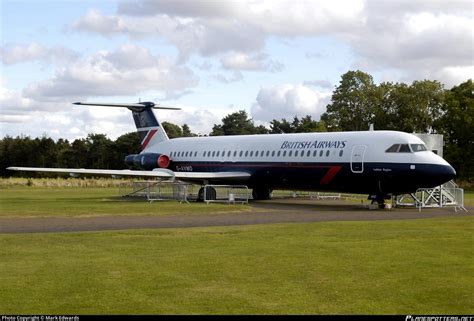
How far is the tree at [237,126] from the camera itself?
121 metres

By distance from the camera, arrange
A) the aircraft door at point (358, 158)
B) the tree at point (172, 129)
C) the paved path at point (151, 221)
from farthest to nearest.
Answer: the tree at point (172, 129) < the aircraft door at point (358, 158) < the paved path at point (151, 221)

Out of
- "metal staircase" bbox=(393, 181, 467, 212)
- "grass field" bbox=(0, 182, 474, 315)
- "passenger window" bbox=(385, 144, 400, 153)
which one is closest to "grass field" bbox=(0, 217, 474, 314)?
"grass field" bbox=(0, 182, 474, 315)

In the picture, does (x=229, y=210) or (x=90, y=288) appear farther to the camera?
(x=229, y=210)

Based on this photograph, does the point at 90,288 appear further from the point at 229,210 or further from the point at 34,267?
the point at 229,210

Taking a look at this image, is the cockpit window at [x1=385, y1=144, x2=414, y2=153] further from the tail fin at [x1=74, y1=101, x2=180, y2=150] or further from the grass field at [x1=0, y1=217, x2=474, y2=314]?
the tail fin at [x1=74, y1=101, x2=180, y2=150]

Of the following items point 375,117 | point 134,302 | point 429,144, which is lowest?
point 134,302

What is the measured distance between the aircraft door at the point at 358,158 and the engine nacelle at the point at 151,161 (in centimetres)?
1679

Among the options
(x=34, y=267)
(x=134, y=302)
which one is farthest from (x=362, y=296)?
(x=34, y=267)

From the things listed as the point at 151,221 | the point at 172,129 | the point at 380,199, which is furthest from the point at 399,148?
the point at 172,129

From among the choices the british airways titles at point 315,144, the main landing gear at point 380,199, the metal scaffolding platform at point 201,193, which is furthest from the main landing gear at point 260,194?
the main landing gear at point 380,199

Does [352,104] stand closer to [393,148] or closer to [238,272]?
[393,148]

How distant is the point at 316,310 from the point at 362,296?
1.16 m

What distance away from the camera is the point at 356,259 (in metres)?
13.1

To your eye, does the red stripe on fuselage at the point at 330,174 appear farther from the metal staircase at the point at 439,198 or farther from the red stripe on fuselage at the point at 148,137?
the red stripe on fuselage at the point at 148,137
